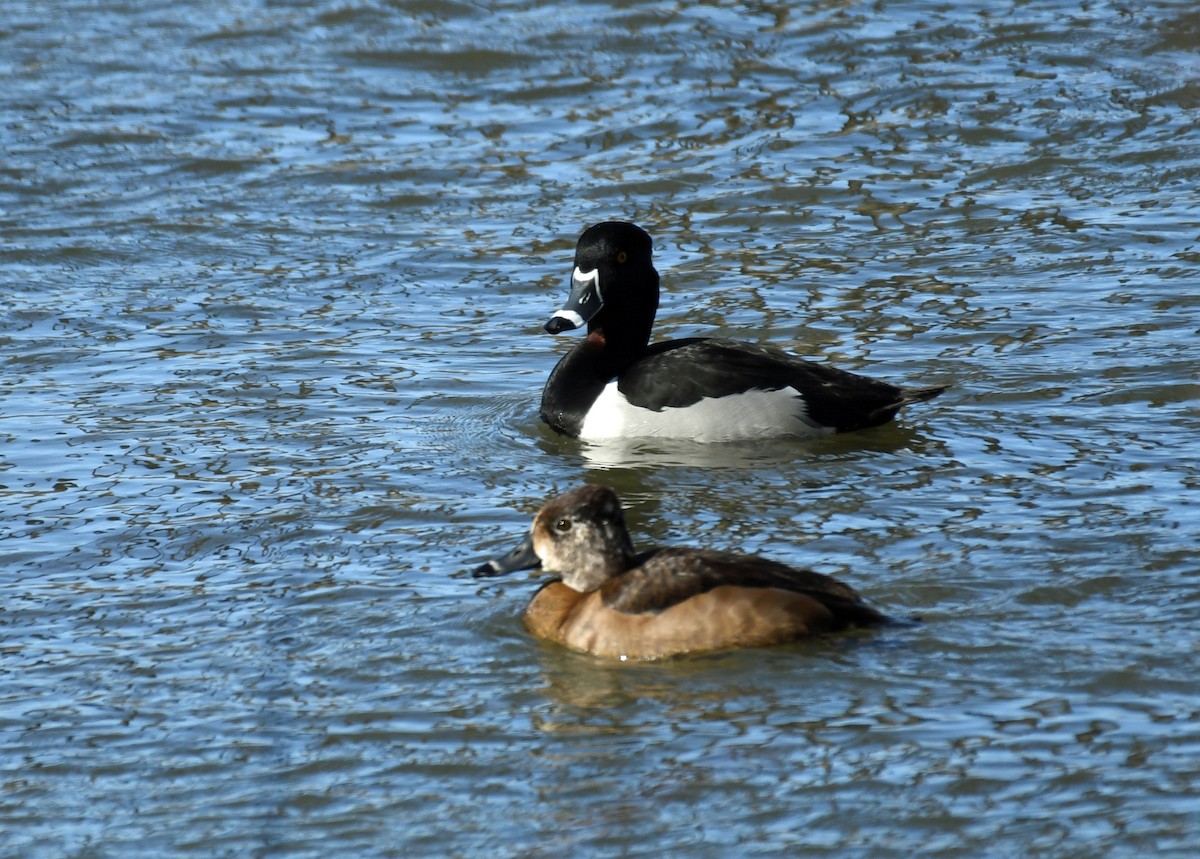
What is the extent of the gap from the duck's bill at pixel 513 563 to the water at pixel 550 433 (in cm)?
16

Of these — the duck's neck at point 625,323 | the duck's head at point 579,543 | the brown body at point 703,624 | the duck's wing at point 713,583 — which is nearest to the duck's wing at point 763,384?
the duck's neck at point 625,323

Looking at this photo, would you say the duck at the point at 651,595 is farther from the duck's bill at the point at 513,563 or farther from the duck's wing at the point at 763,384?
the duck's wing at the point at 763,384

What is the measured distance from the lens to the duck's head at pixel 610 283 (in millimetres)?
9352

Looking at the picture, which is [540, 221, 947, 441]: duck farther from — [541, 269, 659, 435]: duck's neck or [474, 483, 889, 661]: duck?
[474, 483, 889, 661]: duck

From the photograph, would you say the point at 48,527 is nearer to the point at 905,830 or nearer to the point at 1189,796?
the point at 905,830

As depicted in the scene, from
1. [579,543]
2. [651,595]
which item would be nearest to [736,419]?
[579,543]

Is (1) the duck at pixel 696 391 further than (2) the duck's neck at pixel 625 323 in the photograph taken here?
No

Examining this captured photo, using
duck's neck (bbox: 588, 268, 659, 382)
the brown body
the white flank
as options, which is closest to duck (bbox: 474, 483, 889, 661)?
the brown body

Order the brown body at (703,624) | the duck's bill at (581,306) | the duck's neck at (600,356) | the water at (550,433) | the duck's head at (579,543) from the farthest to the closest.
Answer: the duck's bill at (581,306), the duck's neck at (600,356), the duck's head at (579,543), the brown body at (703,624), the water at (550,433)

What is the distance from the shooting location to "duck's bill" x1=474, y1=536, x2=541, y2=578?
6.54 meters

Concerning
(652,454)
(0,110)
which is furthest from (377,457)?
(0,110)

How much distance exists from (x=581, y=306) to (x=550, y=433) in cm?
71

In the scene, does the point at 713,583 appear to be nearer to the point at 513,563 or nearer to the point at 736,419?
the point at 513,563

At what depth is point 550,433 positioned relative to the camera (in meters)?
9.09
